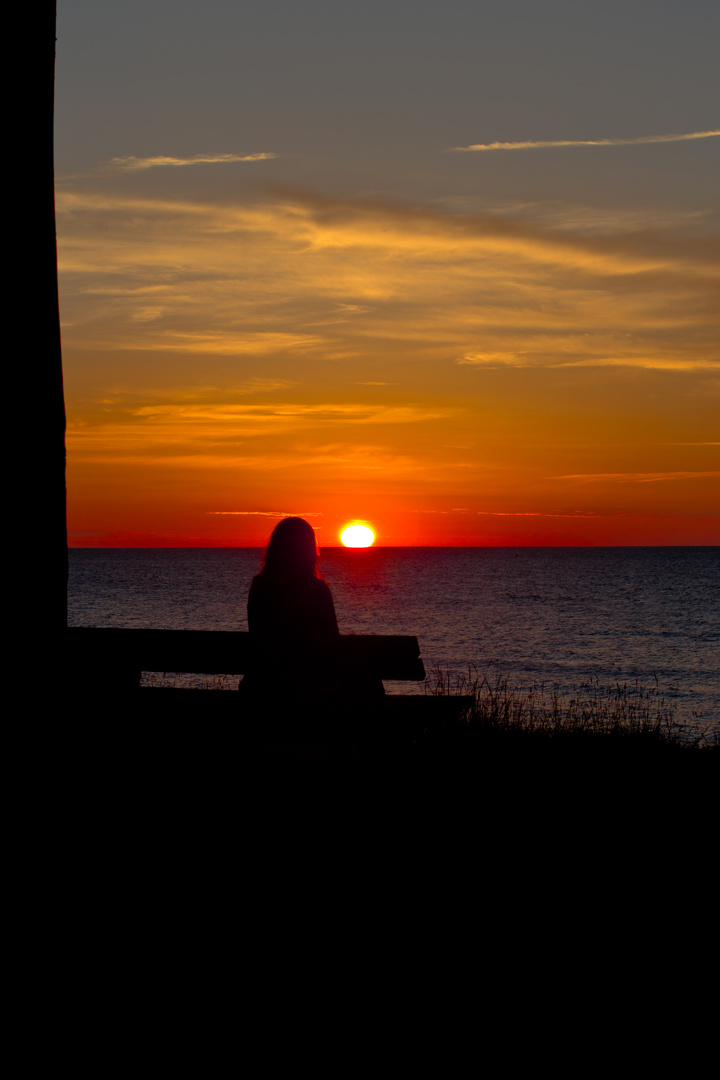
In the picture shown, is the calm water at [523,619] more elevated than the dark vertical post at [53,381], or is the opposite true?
the dark vertical post at [53,381]

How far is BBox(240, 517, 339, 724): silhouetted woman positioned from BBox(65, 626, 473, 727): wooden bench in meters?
0.15

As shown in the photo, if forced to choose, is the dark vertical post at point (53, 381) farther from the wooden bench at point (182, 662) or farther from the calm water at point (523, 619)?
the calm water at point (523, 619)

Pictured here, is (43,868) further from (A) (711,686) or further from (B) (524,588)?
(B) (524,588)

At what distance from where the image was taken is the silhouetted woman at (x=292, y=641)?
543 cm

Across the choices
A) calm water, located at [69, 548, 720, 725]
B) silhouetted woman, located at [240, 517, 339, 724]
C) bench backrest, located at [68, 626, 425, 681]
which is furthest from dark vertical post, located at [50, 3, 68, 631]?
calm water, located at [69, 548, 720, 725]

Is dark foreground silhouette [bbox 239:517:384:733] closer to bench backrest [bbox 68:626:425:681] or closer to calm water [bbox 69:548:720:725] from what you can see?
bench backrest [bbox 68:626:425:681]

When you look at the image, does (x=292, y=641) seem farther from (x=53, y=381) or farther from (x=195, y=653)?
(x=53, y=381)

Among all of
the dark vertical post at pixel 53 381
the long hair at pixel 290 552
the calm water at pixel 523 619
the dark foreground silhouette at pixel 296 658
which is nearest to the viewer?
the dark vertical post at pixel 53 381

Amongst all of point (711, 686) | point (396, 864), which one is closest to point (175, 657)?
point (396, 864)

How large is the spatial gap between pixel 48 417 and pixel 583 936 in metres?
3.28

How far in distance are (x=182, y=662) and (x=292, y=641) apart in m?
0.83

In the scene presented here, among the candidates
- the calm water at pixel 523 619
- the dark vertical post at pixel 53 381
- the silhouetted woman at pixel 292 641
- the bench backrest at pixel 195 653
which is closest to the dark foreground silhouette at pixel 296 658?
the silhouetted woman at pixel 292 641

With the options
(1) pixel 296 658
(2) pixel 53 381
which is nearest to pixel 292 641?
(1) pixel 296 658

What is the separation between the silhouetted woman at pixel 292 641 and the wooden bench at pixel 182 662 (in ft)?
0.49
